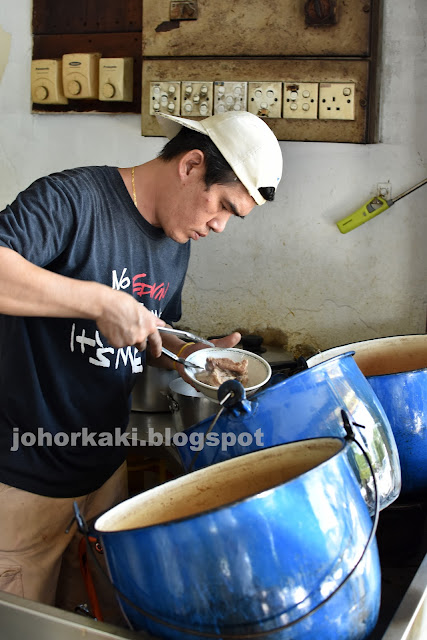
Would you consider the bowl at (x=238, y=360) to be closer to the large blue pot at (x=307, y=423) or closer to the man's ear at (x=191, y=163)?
the large blue pot at (x=307, y=423)

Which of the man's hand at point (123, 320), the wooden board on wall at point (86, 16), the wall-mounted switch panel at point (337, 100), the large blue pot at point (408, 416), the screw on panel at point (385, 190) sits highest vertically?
the wooden board on wall at point (86, 16)

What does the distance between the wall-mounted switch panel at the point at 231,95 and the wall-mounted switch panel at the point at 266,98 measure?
0.07 ft

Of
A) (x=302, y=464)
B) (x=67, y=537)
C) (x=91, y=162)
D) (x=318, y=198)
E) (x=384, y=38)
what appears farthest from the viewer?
(x=91, y=162)

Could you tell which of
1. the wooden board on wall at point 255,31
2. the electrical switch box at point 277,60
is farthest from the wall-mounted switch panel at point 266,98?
the wooden board on wall at point 255,31

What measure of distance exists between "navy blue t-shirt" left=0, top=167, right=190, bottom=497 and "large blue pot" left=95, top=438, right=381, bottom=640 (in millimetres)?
677

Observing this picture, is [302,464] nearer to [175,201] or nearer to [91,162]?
[175,201]

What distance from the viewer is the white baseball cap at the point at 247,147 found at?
1.39 meters

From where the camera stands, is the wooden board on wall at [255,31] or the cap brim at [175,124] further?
the wooden board on wall at [255,31]

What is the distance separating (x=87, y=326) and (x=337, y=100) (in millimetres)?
1353

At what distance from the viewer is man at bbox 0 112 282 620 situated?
4.55 feet

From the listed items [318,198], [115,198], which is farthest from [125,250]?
[318,198]

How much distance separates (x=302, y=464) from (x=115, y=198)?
0.83m

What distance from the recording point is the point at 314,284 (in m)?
2.46

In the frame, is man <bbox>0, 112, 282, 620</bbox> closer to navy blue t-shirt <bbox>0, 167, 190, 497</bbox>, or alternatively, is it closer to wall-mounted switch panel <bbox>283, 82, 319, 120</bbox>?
navy blue t-shirt <bbox>0, 167, 190, 497</bbox>
